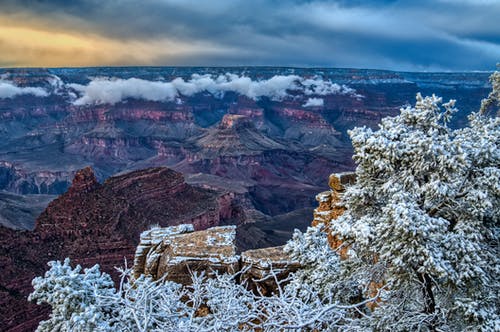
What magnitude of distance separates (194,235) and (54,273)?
22.5ft

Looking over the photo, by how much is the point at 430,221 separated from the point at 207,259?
22.3 ft

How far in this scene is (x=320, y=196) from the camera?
16109 mm

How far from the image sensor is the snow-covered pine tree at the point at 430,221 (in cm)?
480

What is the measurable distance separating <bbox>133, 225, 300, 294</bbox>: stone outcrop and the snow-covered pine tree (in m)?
4.37

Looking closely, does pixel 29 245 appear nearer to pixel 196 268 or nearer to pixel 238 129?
pixel 196 268

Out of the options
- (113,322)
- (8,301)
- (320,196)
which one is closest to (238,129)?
(8,301)

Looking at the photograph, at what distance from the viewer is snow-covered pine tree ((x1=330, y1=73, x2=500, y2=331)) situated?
480 centimetres

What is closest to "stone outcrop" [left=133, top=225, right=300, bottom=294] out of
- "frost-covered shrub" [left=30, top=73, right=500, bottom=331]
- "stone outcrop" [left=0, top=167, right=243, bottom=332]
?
"frost-covered shrub" [left=30, top=73, right=500, bottom=331]

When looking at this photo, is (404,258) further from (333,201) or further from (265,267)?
(333,201)

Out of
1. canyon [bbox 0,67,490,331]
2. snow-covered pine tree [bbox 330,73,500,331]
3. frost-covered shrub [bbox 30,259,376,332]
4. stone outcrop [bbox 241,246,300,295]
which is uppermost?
snow-covered pine tree [bbox 330,73,500,331]

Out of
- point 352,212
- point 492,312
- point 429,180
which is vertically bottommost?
point 492,312

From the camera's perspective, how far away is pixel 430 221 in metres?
4.77

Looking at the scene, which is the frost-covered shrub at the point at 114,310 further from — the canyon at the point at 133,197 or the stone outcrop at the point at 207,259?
the canyon at the point at 133,197

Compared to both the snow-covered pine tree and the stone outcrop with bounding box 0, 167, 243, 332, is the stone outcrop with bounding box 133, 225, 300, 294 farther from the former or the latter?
the stone outcrop with bounding box 0, 167, 243, 332
